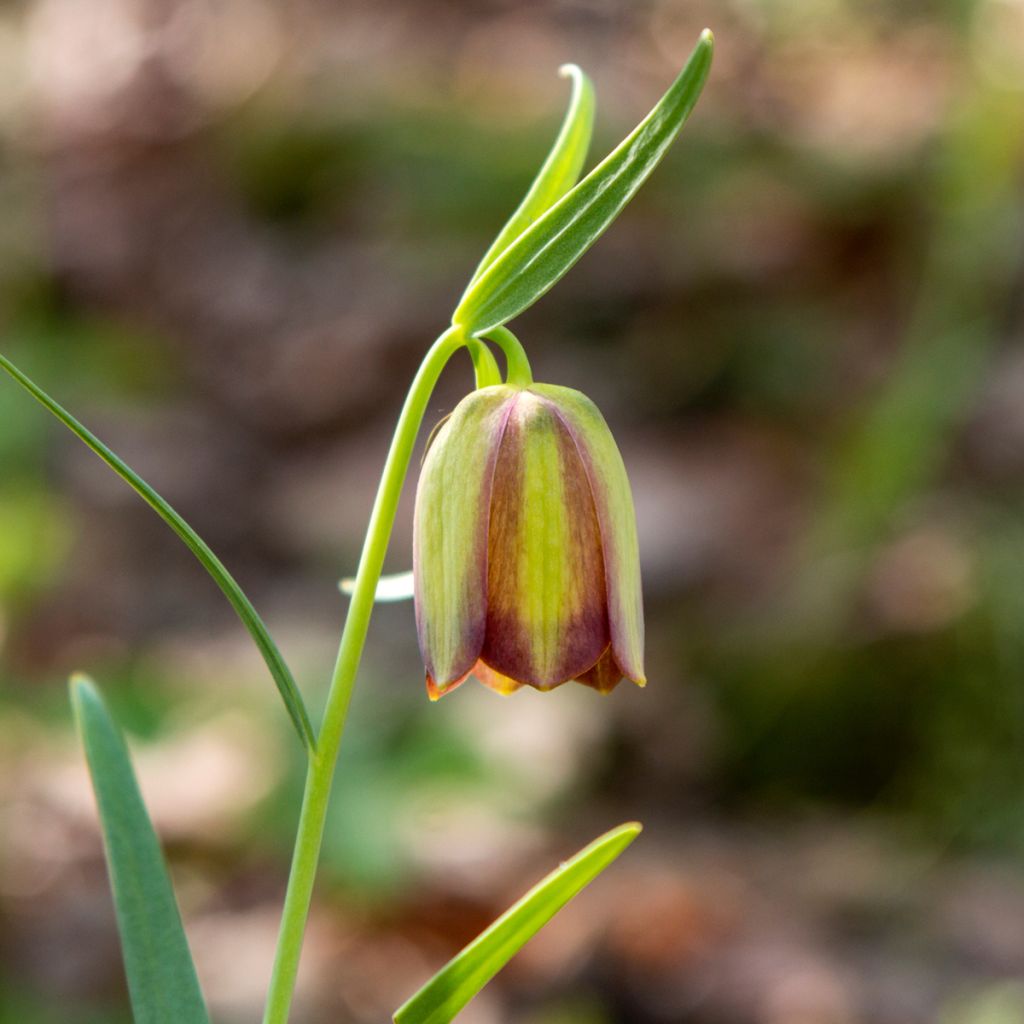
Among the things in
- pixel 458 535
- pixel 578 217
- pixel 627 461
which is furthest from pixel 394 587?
pixel 627 461

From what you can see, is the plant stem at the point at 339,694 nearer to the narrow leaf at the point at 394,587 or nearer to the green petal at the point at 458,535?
the green petal at the point at 458,535

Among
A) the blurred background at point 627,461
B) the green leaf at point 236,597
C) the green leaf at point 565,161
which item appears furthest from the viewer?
the blurred background at point 627,461

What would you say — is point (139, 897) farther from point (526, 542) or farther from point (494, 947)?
point (526, 542)

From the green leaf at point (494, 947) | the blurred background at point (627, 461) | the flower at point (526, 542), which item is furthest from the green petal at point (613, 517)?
the blurred background at point (627, 461)

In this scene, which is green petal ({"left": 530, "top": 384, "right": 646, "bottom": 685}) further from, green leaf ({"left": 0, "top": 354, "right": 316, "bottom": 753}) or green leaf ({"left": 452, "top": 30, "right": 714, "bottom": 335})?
green leaf ({"left": 0, "top": 354, "right": 316, "bottom": 753})

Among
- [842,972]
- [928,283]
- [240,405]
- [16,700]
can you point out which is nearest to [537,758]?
[842,972]

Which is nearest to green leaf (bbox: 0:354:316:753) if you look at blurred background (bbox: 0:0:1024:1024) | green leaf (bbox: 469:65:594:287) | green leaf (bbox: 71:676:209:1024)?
green leaf (bbox: 71:676:209:1024)
